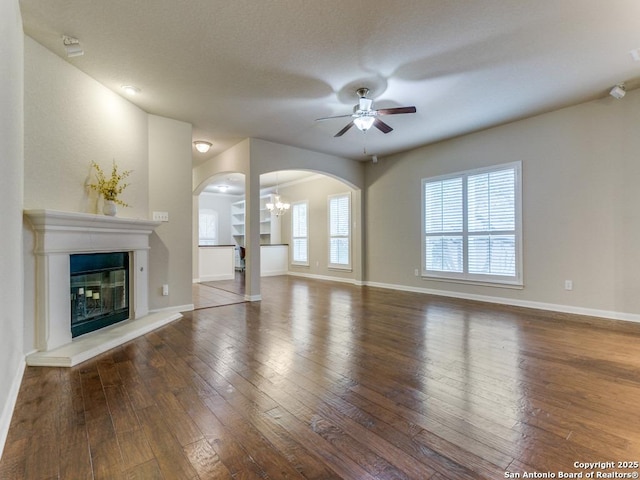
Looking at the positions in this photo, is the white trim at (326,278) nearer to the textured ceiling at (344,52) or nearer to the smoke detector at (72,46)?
the textured ceiling at (344,52)

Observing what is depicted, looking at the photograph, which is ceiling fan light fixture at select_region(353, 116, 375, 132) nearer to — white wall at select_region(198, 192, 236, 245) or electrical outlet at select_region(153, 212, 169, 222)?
electrical outlet at select_region(153, 212, 169, 222)

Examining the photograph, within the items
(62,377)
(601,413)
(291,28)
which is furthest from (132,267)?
(601,413)

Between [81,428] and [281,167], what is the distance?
15.7 ft

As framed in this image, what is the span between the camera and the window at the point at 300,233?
351 inches

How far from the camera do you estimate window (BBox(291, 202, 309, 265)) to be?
891cm

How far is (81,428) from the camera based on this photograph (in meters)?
1.68

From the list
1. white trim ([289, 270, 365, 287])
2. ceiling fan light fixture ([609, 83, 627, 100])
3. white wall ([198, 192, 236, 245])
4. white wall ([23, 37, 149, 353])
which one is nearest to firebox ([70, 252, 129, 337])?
white wall ([23, 37, 149, 353])

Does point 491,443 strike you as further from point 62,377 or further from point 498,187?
point 498,187

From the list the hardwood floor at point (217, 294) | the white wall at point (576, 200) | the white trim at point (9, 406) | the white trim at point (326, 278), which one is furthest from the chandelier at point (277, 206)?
the white trim at point (9, 406)

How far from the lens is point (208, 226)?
11.4 m

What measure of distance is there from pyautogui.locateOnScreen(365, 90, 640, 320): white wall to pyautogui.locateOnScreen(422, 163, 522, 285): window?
0.16 meters

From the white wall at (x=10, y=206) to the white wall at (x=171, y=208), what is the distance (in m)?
1.79

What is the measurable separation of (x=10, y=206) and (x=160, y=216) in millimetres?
2307

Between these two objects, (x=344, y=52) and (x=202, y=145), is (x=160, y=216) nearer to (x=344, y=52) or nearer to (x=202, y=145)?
(x=202, y=145)
